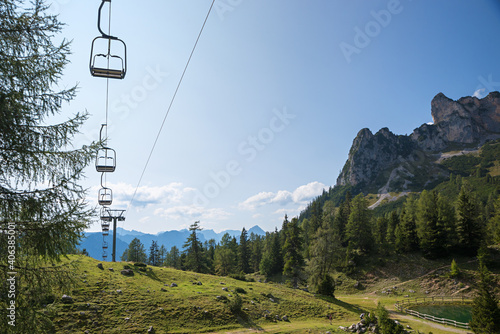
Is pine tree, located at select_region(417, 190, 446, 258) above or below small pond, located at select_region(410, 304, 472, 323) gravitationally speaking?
above

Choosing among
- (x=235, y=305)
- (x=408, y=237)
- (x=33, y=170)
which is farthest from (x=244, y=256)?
(x=33, y=170)

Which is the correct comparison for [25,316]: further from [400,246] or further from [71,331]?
[400,246]

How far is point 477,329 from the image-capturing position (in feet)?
68.0

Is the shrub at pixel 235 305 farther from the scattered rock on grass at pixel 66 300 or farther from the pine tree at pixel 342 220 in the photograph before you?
the pine tree at pixel 342 220

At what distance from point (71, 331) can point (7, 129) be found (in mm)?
20251

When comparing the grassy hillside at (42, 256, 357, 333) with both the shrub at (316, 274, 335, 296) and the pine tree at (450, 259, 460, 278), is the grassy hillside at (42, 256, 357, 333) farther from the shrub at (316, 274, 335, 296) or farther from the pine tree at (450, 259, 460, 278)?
the pine tree at (450, 259, 460, 278)

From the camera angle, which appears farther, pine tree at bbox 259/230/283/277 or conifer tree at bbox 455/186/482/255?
pine tree at bbox 259/230/283/277

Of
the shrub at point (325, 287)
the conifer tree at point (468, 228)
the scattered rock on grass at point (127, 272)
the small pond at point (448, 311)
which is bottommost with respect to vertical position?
the small pond at point (448, 311)

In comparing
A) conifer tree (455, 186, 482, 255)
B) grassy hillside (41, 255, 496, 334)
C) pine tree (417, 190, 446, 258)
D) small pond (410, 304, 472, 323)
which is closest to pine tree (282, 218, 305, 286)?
grassy hillside (41, 255, 496, 334)

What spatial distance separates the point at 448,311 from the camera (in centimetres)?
3388

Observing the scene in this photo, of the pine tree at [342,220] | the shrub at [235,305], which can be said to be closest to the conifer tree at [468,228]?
the pine tree at [342,220]

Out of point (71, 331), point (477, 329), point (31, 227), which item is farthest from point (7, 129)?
point (477, 329)

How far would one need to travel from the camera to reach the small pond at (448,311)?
102 ft

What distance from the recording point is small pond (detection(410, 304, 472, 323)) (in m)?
31.0
